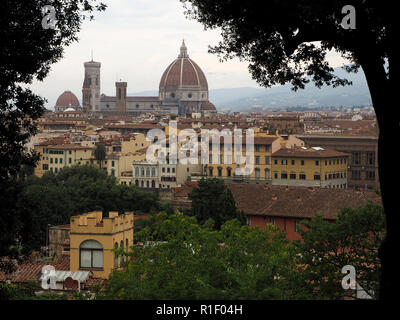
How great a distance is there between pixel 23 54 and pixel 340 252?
812 cm

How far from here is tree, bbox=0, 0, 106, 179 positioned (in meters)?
8.69

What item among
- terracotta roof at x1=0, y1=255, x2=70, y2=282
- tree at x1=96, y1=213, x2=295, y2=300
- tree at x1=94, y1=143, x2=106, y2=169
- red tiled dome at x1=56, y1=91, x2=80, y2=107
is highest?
red tiled dome at x1=56, y1=91, x2=80, y2=107

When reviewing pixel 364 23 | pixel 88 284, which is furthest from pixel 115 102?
pixel 364 23

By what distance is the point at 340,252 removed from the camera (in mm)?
15055

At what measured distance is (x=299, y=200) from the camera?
39812mm

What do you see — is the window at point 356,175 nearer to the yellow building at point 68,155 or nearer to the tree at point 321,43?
the yellow building at point 68,155

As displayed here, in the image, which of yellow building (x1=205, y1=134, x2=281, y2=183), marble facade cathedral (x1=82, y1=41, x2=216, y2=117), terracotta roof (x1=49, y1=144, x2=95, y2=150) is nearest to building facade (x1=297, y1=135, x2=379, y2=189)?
yellow building (x1=205, y1=134, x2=281, y2=183)

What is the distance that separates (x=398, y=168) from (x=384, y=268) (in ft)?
2.56

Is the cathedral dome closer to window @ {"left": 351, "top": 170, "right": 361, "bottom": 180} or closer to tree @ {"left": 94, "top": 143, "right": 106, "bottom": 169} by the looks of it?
tree @ {"left": 94, "top": 143, "right": 106, "bottom": 169}

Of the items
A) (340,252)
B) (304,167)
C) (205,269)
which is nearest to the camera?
(205,269)

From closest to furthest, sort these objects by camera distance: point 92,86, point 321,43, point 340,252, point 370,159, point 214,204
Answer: point 321,43 → point 340,252 → point 214,204 → point 370,159 → point 92,86

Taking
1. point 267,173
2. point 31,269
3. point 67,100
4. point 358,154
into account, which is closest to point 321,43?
point 31,269

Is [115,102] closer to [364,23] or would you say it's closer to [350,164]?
[350,164]

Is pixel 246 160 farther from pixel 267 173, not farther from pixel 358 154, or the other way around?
pixel 358 154
